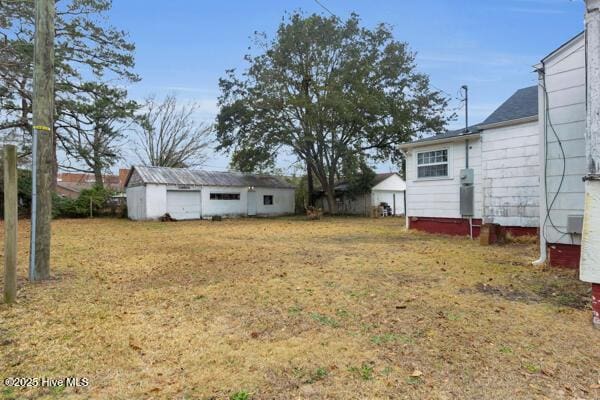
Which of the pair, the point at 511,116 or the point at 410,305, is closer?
the point at 410,305

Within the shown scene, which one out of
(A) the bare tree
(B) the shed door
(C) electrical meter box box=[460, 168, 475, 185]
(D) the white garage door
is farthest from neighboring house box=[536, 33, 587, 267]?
(A) the bare tree

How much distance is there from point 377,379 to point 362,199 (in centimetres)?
2370

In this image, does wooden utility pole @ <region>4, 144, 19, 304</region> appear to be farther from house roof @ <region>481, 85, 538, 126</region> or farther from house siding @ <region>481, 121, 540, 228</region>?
house roof @ <region>481, 85, 538, 126</region>

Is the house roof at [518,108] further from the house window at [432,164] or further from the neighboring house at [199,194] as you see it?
the neighboring house at [199,194]

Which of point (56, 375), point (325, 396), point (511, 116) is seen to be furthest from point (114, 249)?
point (511, 116)

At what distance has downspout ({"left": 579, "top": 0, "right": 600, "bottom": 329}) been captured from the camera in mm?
3461

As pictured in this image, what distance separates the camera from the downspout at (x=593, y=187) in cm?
346

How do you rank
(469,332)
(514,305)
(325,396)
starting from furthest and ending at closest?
(514,305) → (469,332) → (325,396)

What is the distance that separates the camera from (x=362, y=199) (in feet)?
84.6

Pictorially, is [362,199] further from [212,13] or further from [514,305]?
[514,305]

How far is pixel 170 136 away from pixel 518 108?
29.7m

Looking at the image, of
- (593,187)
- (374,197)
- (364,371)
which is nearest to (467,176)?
(593,187)

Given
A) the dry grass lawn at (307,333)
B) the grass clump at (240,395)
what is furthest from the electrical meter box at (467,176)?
the grass clump at (240,395)

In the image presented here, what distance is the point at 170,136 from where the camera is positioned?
108ft
